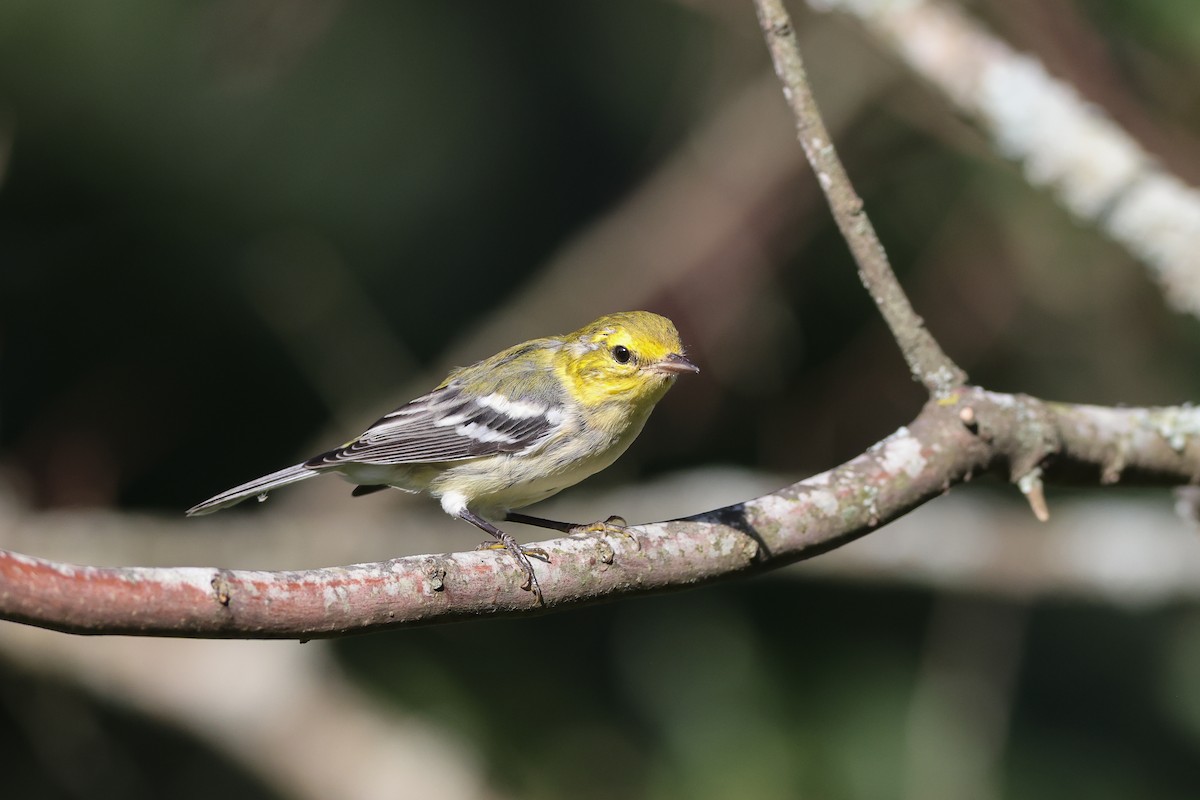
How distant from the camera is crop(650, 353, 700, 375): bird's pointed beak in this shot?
3.02m

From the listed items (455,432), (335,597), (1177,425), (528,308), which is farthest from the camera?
(528,308)

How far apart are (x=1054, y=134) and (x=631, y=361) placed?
1.48 metres

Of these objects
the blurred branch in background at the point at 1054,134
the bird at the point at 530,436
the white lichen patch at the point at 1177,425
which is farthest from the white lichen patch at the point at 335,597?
the blurred branch in background at the point at 1054,134

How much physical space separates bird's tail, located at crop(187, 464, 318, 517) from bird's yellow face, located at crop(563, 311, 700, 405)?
789mm

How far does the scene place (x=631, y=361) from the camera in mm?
3156

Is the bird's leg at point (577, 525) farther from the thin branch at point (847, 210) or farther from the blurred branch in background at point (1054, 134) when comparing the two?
the blurred branch in background at point (1054, 134)

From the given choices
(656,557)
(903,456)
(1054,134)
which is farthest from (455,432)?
(1054,134)

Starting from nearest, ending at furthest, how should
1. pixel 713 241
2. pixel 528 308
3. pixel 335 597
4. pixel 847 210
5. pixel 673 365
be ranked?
pixel 335 597 < pixel 847 210 < pixel 673 365 < pixel 713 241 < pixel 528 308

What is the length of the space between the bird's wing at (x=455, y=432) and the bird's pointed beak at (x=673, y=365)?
0.30m

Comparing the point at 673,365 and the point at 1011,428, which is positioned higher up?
the point at 673,365

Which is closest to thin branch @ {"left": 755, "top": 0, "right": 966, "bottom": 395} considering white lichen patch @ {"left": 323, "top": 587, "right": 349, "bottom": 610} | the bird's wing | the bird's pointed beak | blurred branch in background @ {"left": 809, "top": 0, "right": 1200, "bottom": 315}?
the bird's pointed beak

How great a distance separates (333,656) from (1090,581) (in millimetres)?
3076

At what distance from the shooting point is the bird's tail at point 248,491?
9.16 ft

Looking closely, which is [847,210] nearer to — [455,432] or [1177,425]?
[1177,425]
